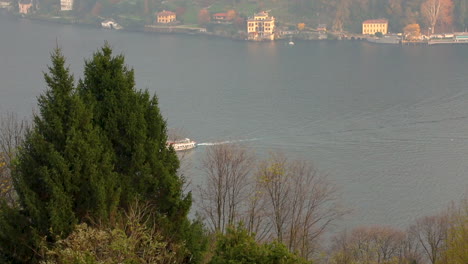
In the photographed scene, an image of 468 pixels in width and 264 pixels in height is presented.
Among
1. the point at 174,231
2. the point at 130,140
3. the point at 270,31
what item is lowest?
the point at 174,231

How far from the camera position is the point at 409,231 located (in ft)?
28.5

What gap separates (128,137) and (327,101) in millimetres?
11477

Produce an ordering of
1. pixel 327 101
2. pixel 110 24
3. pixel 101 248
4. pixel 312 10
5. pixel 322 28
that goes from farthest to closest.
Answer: pixel 312 10 < pixel 110 24 < pixel 322 28 < pixel 327 101 < pixel 101 248

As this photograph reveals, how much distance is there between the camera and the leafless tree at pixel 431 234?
8156 mm

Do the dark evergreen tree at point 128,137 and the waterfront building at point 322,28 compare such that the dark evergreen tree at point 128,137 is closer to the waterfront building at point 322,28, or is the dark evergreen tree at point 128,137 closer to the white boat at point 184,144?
the white boat at point 184,144

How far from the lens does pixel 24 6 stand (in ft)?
101

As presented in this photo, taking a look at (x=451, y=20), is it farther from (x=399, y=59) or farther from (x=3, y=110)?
(x=3, y=110)

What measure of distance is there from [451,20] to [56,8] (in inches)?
591

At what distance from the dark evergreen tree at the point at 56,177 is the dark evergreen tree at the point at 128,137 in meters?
0.37

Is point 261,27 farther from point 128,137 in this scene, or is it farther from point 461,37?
point 128,137

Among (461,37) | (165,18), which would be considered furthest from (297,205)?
(165,18)

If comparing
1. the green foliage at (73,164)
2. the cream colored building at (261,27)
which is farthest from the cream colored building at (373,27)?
the green foliage at (73,164)

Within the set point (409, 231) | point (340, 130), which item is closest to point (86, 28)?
point (340, 130)

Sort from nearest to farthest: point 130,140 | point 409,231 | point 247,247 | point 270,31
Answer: point 247,247
point 130,140
point 409,231
point 270,31
